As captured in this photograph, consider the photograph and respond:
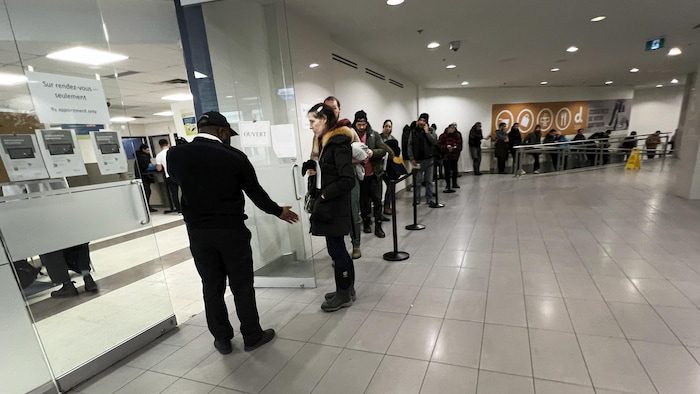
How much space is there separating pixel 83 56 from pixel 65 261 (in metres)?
1.29

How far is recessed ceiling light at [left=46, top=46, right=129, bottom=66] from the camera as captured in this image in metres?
1.95

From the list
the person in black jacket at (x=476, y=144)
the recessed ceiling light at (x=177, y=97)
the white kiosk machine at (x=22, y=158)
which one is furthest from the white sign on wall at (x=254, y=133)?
the person in black jacket at (x=476, y=144)

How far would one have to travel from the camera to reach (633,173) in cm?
790

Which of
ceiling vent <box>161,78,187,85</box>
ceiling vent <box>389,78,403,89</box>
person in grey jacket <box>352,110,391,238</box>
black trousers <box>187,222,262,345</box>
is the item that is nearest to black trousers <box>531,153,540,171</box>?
ceiling vent <box>389,78,403,89</box>

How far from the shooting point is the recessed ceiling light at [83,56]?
195cm

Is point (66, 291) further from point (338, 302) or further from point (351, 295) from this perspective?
point (351, 295)

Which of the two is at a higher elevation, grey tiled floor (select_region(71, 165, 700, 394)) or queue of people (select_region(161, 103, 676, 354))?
queue of people (select_region(161, 103, 676, 354))

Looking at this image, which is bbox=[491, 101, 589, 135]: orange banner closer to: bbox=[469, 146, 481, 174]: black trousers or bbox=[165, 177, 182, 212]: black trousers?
bbox=[469, 146, 481, 174]: black trousers

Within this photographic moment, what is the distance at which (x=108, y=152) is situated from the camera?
2152 mm

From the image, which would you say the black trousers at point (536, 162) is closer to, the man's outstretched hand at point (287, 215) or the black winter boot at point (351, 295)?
the black winter boot at point (351, 295)

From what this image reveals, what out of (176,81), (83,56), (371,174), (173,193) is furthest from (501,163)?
(83,56)

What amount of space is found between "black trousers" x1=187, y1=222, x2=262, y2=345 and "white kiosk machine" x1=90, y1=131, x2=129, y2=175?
76cm

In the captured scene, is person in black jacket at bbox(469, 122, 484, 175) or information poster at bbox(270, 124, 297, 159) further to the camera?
person in black jacket at bbox(469, 122, 484, 175)

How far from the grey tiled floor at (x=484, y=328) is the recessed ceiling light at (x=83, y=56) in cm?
203
